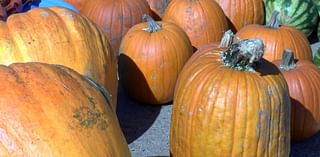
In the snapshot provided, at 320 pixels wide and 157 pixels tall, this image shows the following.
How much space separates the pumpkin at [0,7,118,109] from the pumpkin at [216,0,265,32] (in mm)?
2043

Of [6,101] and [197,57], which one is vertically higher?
[6,101]

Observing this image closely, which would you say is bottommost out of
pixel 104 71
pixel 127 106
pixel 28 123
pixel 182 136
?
pixel 127 106

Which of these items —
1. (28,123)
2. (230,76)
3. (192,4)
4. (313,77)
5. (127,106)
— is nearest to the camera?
(28,123)

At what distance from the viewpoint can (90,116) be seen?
5.39 feet

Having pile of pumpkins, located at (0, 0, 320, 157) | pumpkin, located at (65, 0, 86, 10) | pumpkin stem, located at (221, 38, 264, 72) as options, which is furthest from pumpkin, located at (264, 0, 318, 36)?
pumpkin stem, located at (221, 38, 264, 72)

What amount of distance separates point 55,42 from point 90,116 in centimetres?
113

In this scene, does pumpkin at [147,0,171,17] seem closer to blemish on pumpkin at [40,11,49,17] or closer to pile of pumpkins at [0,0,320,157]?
pile of pumpkins at [0,0,320,157]

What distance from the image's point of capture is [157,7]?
502cm

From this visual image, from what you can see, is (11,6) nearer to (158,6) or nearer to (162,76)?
(162,76)

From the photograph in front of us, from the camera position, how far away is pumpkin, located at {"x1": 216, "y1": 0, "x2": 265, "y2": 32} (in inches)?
184

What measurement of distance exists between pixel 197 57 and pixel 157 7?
2213 mm

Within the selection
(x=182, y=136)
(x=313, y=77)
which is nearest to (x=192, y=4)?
(x=313, y=77)

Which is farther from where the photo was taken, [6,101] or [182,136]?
[182,136]

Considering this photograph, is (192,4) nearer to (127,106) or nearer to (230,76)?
(127,106)
